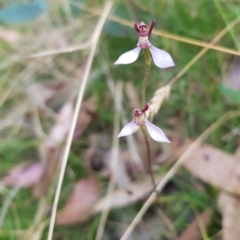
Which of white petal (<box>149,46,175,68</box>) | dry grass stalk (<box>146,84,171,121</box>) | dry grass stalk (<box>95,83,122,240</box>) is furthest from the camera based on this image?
dry grass stalk (<box>95,83,122,240</box>)

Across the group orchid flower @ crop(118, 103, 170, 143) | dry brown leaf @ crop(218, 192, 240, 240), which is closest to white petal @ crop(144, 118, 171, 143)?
orchid flower @ crop(118, 103, 170, 143)

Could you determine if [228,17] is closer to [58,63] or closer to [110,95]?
[110,95]

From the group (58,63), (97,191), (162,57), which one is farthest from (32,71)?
(162,57)

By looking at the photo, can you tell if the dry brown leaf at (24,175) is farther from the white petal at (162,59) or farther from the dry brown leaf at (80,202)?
the white petal at (162,59)

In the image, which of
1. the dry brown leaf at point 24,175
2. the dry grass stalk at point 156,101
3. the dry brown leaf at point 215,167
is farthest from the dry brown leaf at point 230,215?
the dry brown leaf at point 24,175

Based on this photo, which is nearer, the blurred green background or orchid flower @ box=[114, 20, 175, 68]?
orchid flower @ box=[114, 20, 175, 68]

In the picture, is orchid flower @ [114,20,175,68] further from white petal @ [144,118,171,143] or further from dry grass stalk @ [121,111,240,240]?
dry grass stalk @ [121,111,240,240]

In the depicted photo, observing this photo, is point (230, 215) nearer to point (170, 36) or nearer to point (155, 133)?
point (155, 133)
